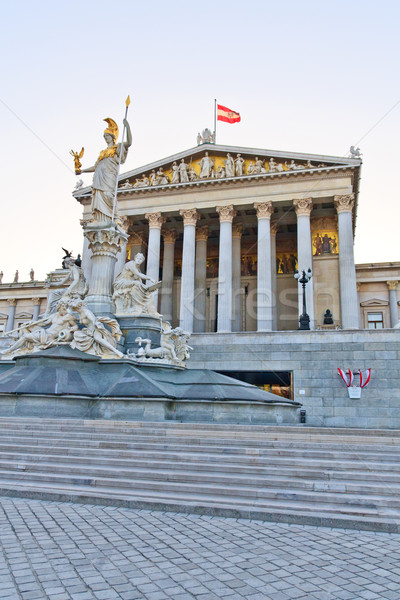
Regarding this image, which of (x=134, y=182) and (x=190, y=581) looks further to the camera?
(x=134, y=182)

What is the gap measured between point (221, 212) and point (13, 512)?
36.7 m

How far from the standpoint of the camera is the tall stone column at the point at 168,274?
4494 cm

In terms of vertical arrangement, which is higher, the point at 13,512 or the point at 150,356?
the point at 150,356

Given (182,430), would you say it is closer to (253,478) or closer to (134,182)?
(253,478)

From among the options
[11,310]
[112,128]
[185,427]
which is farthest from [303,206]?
[11,310]

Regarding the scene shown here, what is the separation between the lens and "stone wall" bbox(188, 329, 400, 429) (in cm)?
2438

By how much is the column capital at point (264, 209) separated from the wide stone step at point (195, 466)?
33918 mm

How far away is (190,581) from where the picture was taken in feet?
14.5

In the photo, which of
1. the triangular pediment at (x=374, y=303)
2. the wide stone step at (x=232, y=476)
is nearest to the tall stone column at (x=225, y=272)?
the triangular pediment at (x=374, y=303)

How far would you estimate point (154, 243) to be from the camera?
42.8 m

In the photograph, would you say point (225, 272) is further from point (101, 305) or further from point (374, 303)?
point (101, 305)

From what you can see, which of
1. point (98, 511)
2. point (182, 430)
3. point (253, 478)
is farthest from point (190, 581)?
point (182, 430)

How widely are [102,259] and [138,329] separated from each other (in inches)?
119

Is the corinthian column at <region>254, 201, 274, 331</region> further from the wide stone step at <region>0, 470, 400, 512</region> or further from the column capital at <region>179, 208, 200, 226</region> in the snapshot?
the wide stone step at <region>0, 470, 400, 512</region>
